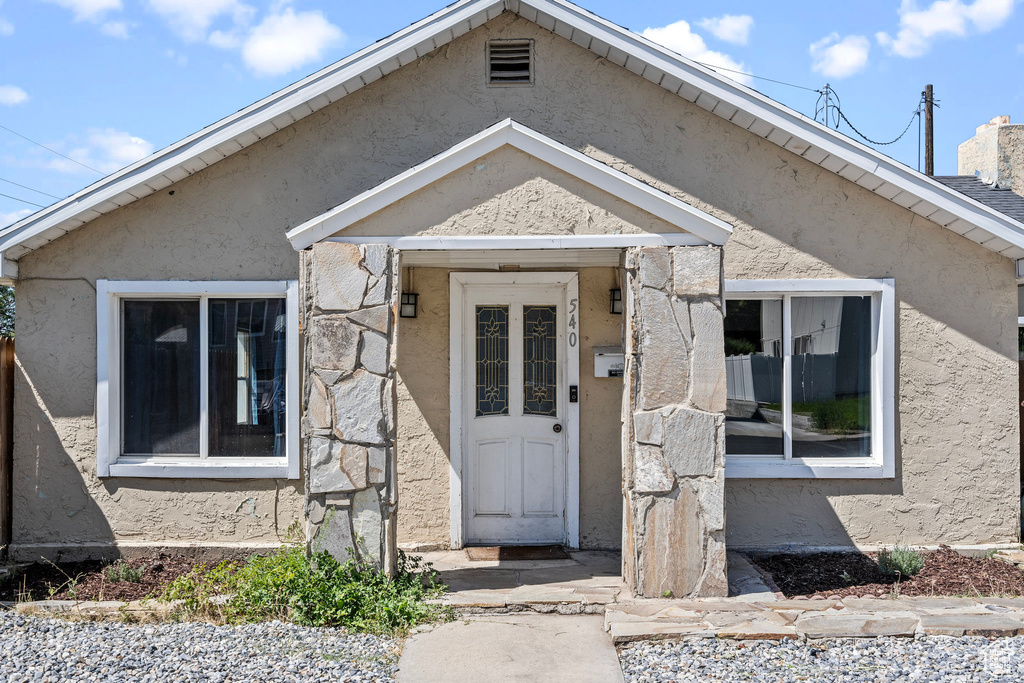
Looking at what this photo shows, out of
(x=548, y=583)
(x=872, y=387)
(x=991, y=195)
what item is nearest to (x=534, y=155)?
(x=548, y=583)

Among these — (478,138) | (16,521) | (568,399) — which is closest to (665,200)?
(478,138)

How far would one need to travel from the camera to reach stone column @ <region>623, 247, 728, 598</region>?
5.32 metres

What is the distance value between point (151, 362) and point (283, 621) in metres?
2.86

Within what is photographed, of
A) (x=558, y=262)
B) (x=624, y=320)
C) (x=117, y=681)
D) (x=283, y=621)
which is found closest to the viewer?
(x=117, y=681)

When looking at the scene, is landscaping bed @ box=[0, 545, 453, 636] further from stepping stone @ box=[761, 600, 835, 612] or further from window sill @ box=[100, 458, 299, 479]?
stepping stone @ box=[761, 600, 835, 612]

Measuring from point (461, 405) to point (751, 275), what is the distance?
2.79 m

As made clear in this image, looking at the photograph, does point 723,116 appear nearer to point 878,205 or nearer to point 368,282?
point 878,205

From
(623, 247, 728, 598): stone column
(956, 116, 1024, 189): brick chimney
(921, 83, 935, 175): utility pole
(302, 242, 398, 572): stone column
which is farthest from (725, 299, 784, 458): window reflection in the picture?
(921, 83, 935, 175): utility pole

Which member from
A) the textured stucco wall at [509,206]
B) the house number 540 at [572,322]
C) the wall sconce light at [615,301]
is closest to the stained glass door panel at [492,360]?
the house number 540 at [572,322]

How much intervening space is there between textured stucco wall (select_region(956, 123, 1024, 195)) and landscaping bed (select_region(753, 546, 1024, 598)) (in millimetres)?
7526

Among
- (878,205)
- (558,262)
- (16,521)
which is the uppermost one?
(878,205)

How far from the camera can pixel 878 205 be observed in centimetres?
658

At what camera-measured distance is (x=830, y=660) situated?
4547 millimetres

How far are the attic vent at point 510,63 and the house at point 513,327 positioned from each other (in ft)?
0.06
